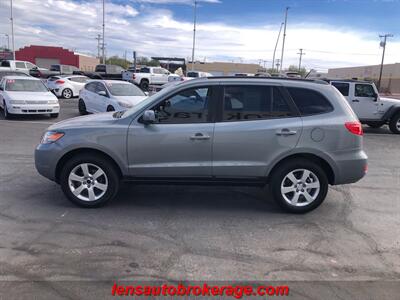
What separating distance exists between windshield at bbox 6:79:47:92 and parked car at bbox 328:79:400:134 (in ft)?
34.8

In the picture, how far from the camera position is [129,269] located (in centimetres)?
356

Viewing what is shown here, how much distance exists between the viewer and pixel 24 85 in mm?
14000

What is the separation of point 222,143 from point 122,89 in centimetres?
902

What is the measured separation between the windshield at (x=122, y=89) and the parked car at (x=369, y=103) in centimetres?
679

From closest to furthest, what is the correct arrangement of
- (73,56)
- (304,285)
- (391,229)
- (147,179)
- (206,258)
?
(304,285) → (206,258) → (391,229) → (147,179) → (73,56)

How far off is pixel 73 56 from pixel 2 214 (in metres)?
75.2

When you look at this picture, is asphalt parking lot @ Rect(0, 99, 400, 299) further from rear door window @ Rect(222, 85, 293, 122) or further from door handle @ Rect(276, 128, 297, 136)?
rear door window @ Rect(222, 85, 293, 122)

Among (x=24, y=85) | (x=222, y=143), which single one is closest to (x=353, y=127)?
(x=222, y=143)

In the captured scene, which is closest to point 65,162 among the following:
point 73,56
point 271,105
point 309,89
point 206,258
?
point 206,258

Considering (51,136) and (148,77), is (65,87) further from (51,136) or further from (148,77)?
(51,136)

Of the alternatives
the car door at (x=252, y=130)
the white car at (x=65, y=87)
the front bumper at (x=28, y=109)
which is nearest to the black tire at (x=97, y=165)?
the car door at (x=252, y=130)

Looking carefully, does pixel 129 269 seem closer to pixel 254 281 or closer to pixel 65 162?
pixel 254 281

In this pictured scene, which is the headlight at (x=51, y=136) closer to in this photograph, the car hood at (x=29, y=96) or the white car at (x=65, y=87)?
the car hood at (x=29, y=96)

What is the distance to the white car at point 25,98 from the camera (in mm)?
12984
